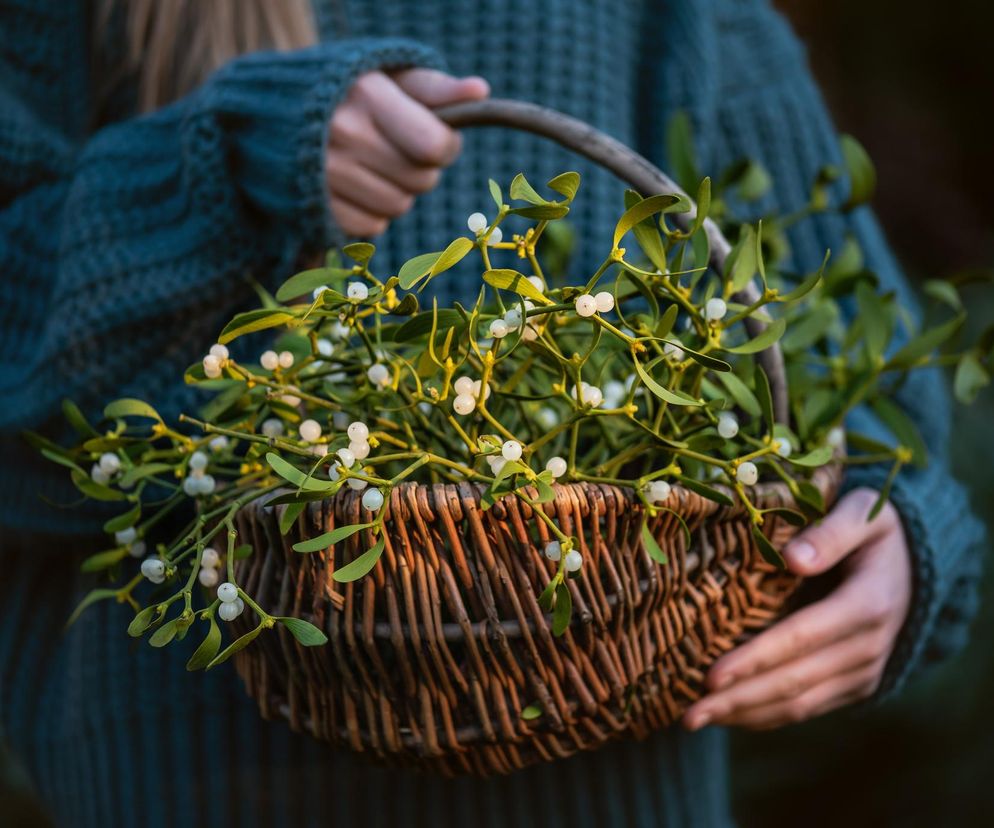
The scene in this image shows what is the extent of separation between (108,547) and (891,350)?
63 cm

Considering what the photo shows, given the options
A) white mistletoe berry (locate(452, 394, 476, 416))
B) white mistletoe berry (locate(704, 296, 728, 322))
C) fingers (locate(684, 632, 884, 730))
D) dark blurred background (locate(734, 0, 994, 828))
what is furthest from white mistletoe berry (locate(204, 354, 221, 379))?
dark blurred background (locate(734, 0, 994, 828))

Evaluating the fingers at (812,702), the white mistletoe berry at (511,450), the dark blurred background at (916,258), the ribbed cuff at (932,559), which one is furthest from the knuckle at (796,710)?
the dark blurred background at (916,258)

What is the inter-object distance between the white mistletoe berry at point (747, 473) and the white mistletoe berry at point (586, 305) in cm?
11

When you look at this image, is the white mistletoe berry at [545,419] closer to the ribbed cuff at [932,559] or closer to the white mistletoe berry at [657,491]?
the white mistletoe berry at [657,491]

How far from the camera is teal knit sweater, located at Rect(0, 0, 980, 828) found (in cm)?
62

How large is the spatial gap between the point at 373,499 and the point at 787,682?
13.2 inches

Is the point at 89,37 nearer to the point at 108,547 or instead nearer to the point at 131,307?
the point at 131,307

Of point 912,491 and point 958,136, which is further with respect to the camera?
point 958,136

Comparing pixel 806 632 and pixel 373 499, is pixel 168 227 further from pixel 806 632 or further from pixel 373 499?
pixel 806 632

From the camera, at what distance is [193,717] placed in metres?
0.72

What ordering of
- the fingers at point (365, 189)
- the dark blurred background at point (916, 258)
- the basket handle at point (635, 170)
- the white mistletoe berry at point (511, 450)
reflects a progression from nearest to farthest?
the white mistletoe berry at point (511, 450) < the basket handle at point (635, 170) < the fingers at point (365, 189) < the dark blurred background at point (916, 258)

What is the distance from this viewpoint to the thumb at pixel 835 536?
1.77 feet

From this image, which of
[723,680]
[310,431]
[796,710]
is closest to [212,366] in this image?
[310,431]

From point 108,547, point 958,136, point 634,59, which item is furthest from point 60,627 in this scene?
point 958,136
